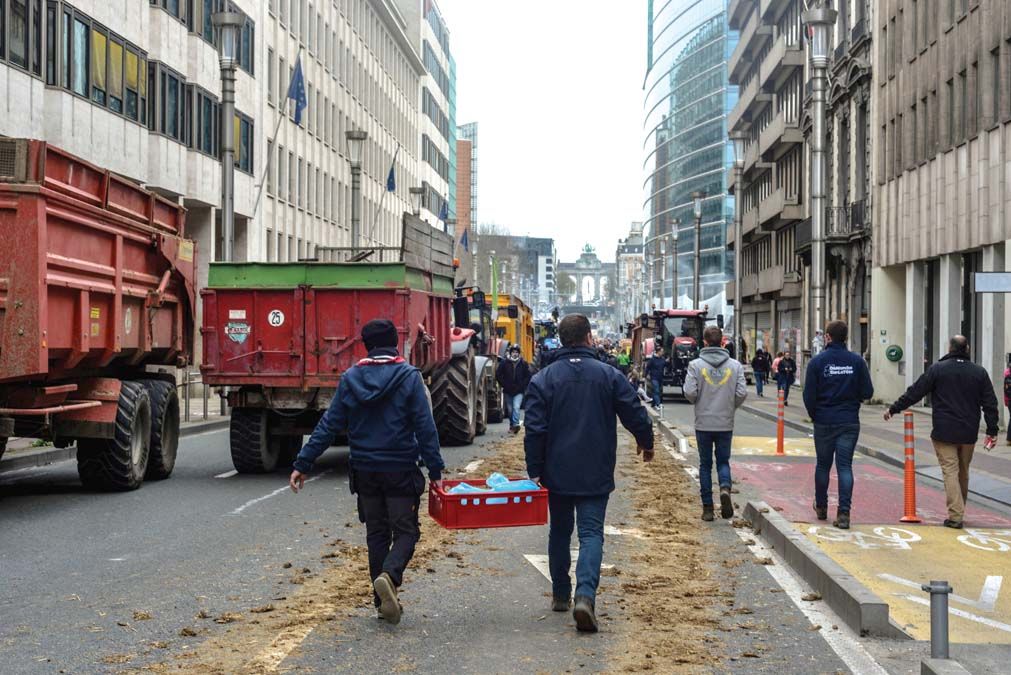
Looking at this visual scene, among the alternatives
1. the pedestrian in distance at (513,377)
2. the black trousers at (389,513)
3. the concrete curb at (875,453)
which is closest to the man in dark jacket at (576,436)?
the black trousers at (389,513)

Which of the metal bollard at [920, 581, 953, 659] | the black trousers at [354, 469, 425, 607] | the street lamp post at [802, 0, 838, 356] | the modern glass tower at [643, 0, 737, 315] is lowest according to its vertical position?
the metal bollard at [920, 581, 953, 659]

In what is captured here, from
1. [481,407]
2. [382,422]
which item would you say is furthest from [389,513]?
[481,407]

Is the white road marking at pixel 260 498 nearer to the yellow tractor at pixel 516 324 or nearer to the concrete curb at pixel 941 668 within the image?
the concrete curb at pixel 941 668

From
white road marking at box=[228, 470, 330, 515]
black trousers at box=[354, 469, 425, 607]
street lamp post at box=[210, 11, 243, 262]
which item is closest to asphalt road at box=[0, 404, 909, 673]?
white road marking at box=[228, 470, 330, 515]

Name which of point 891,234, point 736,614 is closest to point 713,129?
point 891,234

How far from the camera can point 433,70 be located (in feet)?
347

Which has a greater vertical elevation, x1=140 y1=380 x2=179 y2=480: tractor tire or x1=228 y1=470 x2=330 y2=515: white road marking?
x1=140 y1=380 x2=179 y2=480: tractor tire

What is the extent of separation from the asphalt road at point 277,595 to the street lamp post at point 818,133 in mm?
17714

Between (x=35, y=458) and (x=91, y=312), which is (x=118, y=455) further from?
(x=35, y=458)

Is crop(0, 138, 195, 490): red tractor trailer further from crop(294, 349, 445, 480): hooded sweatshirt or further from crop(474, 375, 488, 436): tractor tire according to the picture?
crop(474, 375, 488, 436): tractor tire

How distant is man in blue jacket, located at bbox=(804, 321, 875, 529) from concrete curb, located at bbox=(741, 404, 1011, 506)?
12.2 ft

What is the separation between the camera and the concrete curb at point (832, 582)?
8227 mm

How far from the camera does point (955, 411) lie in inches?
535

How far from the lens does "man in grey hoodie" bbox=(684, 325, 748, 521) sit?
13.6 meters
